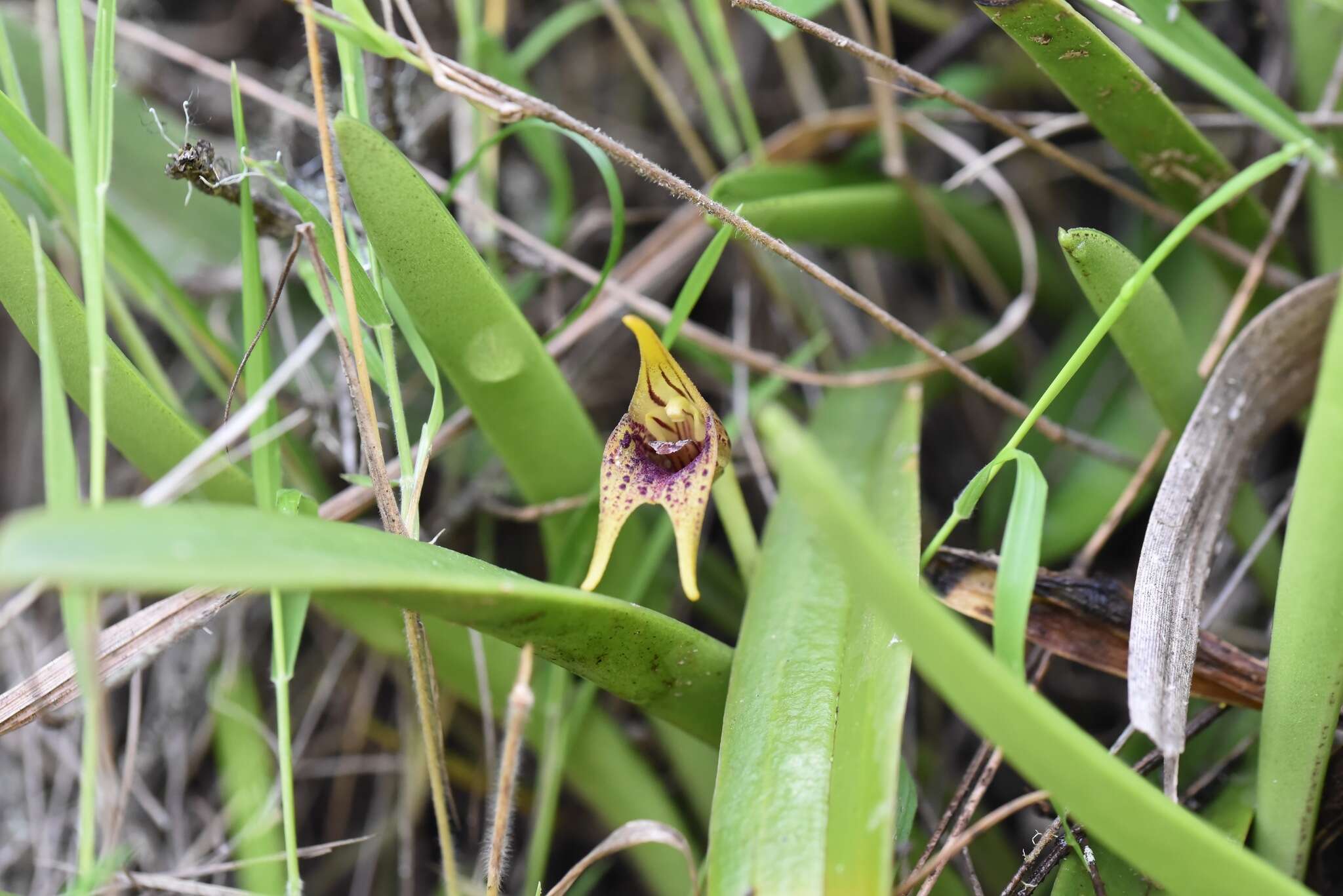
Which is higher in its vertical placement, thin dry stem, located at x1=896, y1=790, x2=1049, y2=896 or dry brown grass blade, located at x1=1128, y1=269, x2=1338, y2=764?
dry brown grass blade, located at x1=1128, y1=269, x2=1338, y2=764

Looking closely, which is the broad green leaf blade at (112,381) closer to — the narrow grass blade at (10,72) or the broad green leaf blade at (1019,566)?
the narrow grass blade at (10,72)

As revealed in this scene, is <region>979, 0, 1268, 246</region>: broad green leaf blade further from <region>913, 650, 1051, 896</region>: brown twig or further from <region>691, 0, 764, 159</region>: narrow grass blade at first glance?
<region>913, 650, 1051, 896</region>: brown twig

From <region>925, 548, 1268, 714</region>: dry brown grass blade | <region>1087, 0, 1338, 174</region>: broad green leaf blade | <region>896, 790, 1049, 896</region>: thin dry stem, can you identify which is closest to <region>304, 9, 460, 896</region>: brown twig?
<region>896, 790, 1049, 896</region>: thin dry stem

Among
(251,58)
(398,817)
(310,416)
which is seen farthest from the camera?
(251,58)

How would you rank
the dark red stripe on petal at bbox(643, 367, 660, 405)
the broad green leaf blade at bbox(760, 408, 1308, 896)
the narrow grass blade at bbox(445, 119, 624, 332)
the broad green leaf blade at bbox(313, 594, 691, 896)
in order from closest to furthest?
1. the broad green leaf blade at bbox(760, 408, 1308, 896)
2. the dark red stripe on petal at bbox(643, 367, 660, 405)
3. the narrow grass blade at bbox(445, 119, 624, 332)
4. the broad green leaf blade at bbox(313, 594, 691, 896)

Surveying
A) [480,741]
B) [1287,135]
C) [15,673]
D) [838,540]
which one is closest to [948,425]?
[1287,135]

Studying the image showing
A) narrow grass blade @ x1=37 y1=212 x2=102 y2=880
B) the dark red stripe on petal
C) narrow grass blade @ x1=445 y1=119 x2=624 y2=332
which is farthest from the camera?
narrow grass blade @ x1=445 y1=119 x2=624 y2=332

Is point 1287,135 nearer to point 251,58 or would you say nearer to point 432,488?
point 432,488

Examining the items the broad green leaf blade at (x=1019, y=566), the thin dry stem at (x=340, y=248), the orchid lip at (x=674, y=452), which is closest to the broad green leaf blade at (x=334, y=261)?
the thin dry stem at (x=340, y=248)
